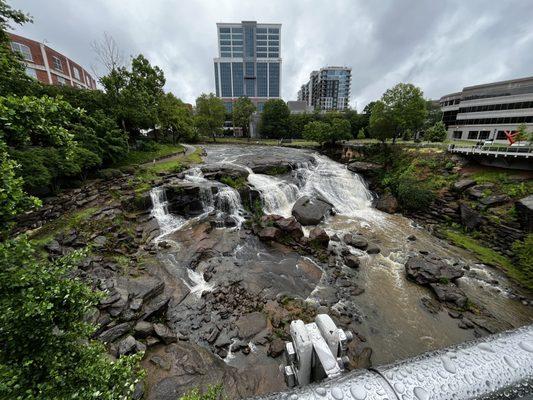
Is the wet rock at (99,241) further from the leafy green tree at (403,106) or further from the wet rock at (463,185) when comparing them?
the leafy green tree at (403,106)

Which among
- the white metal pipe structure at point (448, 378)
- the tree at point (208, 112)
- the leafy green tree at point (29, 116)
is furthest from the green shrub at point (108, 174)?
the tree at point (208, 112)

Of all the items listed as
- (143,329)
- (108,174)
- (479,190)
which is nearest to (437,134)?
(479,190)

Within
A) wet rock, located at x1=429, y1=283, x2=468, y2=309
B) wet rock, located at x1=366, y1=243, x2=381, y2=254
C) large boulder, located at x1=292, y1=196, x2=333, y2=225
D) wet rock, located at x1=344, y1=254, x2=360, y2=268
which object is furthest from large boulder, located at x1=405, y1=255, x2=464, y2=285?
large boulder, located at x1=292, y1=196, x2=333, y2=225

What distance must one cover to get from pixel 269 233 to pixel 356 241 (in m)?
5.28

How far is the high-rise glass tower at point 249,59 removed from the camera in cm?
10044

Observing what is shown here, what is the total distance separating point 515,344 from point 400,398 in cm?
107

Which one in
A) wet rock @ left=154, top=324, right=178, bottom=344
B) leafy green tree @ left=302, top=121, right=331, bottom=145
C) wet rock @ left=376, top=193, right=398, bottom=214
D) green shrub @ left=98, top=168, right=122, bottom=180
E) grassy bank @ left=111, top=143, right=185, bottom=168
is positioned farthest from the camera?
leafy green tree @ left=302, top=121, right=331, bottom=145

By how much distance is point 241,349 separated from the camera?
23.6 feet

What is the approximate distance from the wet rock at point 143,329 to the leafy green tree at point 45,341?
4361mm

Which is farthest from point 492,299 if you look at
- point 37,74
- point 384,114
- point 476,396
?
point 37,74

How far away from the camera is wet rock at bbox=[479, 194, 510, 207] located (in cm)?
1446

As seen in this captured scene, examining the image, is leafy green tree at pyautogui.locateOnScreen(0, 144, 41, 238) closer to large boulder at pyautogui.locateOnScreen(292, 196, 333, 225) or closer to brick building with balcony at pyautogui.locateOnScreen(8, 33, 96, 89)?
large boulder at pyautogui.locateOnScreen(292, 196, 333, 225)

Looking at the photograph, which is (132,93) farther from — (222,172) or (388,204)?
(388,204)

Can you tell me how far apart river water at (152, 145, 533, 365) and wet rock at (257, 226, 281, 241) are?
1.56 feet
